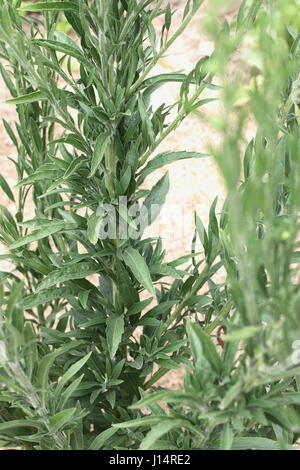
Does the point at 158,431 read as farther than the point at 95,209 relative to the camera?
No

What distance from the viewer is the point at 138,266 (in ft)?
3.29

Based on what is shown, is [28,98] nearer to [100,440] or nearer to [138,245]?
[138,245]

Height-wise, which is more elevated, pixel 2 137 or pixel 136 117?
pixel 2 137

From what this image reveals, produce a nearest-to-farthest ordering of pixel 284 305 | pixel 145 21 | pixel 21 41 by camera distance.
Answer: pixel 284 305 < pixel 21 41 < pixel 145 21

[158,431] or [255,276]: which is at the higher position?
[255,276]

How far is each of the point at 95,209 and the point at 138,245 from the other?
13 centimetres

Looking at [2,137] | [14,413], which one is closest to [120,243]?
[14,413]

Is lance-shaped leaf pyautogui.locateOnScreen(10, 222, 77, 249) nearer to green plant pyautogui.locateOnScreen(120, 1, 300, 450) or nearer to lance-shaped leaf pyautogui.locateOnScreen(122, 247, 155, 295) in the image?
lance-shaped leaf pyautogui.locateOnScreen(122, 247, 155, 295)

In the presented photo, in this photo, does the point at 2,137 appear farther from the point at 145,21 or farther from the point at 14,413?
the point at 145,21

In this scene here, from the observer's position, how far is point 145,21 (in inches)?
36.6

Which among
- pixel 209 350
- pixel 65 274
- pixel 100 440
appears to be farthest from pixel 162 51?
pixel 100 440

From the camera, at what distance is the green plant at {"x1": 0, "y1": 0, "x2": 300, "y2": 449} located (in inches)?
20.1

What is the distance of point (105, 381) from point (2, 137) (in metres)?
2.11

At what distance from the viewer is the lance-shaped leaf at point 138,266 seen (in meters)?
0.97
